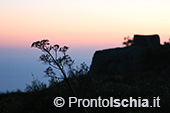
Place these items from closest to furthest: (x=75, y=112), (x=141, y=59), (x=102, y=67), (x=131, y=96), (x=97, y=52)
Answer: (x=75, y=112), (x=131, y=96), (x=141, y=59), (x=102, y=67), (x=97, y=52)

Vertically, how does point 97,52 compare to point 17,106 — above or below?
above

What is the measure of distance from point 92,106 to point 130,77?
7509 millimetres

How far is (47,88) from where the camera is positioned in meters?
10.7

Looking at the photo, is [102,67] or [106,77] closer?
[106,77]

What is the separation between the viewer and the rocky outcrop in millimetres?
17234

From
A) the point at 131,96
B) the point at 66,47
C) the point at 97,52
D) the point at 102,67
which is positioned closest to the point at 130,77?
the point at 102,67

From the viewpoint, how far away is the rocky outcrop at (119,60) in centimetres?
1723

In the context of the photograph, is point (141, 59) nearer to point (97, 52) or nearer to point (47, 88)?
point (97, 52)

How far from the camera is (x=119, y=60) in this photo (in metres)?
18.0

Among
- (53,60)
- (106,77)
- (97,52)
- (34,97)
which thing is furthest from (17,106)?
(97,52)

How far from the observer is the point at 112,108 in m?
9.00

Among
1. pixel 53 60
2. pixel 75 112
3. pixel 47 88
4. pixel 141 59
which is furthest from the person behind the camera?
pixel 141 59

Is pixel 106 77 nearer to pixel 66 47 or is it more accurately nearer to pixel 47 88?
pixel 47 88

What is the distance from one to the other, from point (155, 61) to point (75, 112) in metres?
9.49
